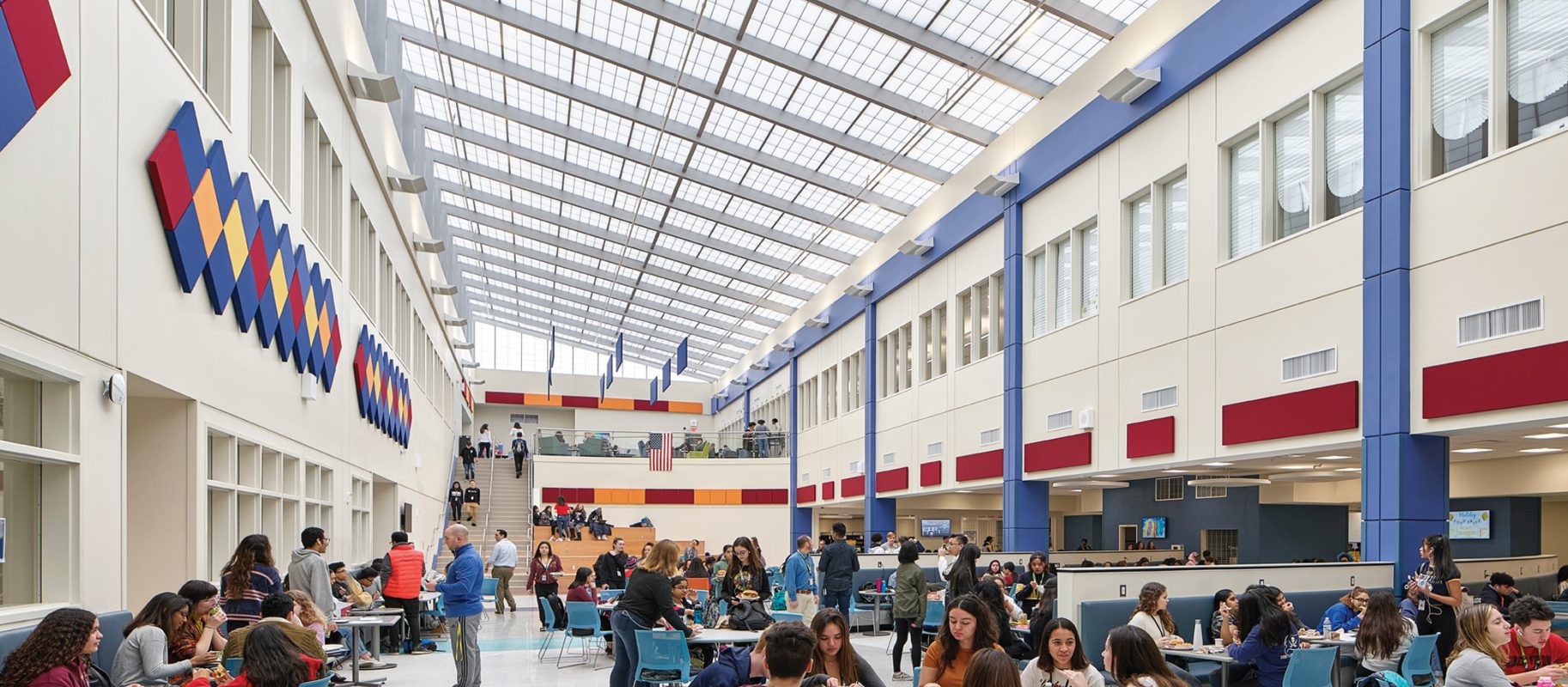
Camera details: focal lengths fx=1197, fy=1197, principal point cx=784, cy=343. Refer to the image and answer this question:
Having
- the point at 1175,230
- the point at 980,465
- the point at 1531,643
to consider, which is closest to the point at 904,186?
the point at 980,465

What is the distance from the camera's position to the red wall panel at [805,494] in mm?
37156

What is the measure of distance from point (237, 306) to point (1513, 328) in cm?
1126

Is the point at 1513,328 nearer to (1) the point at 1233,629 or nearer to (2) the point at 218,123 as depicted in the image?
(1) the point at 1233,629

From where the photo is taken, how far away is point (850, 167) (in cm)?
2481

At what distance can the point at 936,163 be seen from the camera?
23.7m

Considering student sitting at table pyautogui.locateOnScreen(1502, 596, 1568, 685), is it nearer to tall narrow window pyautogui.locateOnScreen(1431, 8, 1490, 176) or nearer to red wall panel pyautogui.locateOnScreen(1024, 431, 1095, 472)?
tall narrow window pyautogui.locateOnScreen(1431, 8, 1490, 176)

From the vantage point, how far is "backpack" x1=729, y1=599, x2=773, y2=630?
10.3m

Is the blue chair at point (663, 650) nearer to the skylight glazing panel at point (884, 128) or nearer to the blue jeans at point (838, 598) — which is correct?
the blue jeans at point (838, 598)

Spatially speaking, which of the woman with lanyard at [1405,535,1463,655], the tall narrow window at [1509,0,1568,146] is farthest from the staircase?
the tall narrow window at [1509,0,1568,146]

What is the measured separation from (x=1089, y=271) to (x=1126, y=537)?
13006 mm

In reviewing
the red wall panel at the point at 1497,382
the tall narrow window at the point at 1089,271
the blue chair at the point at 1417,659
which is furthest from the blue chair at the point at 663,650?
the tall narrow window at the point at 1089,271

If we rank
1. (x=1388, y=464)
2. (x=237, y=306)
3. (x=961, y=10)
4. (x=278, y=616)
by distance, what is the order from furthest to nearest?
(x=961, y=10) < (x=1388, y=464) < (x=237, y=306) < (x=278, y=616)

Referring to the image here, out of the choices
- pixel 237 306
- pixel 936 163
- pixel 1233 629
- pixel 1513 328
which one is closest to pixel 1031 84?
pixel 936 163

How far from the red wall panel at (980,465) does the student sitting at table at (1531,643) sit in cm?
1386
